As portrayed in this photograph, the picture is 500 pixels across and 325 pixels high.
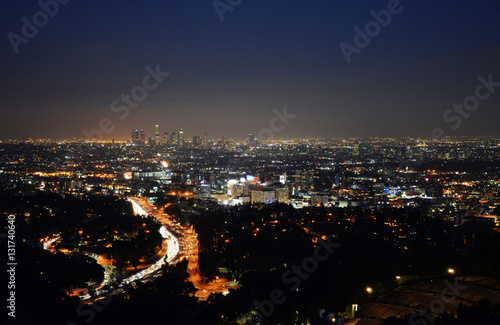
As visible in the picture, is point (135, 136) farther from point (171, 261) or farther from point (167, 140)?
point (171, 261)

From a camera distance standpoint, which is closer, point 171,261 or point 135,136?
point 171,261

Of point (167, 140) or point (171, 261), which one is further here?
point (167, 140)

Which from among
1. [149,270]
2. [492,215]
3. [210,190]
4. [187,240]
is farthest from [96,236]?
[210,190]

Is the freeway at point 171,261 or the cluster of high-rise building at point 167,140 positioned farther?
the cluster of high-rise building at point 167,140

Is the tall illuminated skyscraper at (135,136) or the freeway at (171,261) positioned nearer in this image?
the freeway at (171,261)

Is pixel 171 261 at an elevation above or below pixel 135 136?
below

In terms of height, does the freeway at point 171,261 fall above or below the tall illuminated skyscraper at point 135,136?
below

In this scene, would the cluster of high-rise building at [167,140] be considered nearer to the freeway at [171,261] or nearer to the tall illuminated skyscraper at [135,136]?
the tall illuminated skyscraper at [135,136]

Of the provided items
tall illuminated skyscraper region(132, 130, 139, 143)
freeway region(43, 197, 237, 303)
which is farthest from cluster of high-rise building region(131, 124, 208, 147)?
freeway region(43, 197, 237, 303)

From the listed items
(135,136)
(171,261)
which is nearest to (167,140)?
(135,136)

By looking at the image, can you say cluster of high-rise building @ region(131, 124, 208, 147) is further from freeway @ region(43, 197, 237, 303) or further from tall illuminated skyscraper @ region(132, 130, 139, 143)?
freeway @ region(43, 197, 237, 303)

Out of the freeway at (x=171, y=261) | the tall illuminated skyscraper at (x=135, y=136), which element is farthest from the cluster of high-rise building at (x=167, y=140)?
the freeway at (x=171, y=261)
